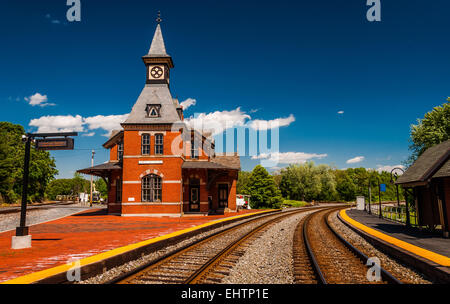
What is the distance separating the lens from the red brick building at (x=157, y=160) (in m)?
23.3

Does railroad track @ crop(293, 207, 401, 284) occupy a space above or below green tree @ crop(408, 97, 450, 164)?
below

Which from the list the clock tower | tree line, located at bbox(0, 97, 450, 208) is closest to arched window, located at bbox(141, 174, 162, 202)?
the clock tower

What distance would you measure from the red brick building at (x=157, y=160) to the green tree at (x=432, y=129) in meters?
25.9

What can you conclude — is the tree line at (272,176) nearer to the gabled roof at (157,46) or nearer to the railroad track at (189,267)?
the railroad track at (189,267)

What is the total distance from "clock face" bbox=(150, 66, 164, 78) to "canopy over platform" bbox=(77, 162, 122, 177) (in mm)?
9183

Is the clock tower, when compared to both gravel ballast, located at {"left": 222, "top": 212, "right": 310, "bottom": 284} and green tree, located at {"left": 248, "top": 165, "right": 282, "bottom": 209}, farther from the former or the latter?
green tree, located at {"left": 248, "top": 165, "right": 282, "bottom": 209}

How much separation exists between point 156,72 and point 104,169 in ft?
34.5

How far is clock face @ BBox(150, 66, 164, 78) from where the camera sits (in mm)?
26828

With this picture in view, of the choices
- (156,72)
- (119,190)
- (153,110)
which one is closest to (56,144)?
(153,110)

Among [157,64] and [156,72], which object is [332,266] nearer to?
[156,72]
